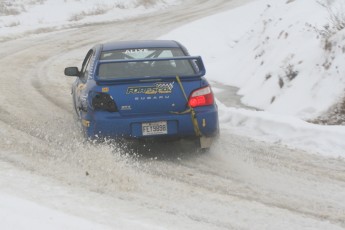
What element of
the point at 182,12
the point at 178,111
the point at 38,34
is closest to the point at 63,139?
the point at 178,111

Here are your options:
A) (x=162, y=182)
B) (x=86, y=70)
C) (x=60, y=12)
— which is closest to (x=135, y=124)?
(x=162, y=182)

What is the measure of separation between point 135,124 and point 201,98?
866 millimetres

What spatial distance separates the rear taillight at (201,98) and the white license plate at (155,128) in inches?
16.4

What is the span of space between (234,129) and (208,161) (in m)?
2.12

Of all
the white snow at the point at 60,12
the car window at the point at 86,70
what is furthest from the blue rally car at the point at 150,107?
the white snow at the point at 60,12

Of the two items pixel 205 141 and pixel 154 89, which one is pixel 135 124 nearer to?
pixel 154 89

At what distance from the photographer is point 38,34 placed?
2419 centimetres

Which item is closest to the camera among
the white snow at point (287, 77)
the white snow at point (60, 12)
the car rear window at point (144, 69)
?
the car rear window at point (144, 69)

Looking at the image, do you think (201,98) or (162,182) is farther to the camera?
(201,98)

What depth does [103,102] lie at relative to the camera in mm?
6465

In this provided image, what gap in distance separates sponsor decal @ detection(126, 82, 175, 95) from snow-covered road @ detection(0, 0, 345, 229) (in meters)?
0.75

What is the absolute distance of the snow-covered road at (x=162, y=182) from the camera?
4.54 metres

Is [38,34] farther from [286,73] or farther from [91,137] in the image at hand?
[91,137]

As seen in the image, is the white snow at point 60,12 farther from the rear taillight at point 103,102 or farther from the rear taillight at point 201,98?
the rear taillight at point 201,98
